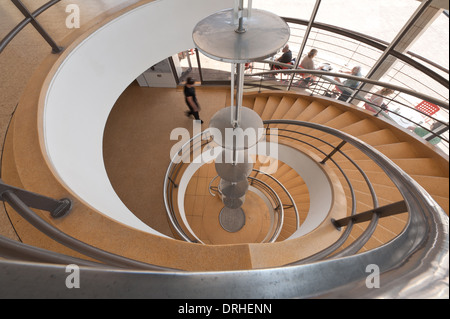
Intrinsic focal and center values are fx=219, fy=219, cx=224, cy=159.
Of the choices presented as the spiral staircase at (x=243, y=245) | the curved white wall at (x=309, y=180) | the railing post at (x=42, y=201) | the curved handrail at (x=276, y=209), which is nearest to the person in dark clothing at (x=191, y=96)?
the curved white wall at (x=309, y=180)

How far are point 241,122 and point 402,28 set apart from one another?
11.9 ft

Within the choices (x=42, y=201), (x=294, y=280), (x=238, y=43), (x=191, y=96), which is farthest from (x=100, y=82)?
(x=294, y=280)

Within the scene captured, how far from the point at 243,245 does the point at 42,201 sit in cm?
131

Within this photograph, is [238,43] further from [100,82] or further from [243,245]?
[100,82]

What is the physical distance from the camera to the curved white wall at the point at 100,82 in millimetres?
2205

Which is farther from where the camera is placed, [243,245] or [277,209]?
[277,209]

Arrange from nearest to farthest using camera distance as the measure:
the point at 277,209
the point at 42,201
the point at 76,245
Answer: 1. the point at 76,245
2. the point at 42,201
3. the point at 277,209

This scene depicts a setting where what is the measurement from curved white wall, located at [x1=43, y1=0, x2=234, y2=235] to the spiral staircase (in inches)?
7.1

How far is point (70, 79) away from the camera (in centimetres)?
263

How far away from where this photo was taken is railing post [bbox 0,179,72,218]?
1.15 meters

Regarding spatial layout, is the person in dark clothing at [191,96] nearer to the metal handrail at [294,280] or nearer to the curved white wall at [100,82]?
the curved white wall at [100,82]

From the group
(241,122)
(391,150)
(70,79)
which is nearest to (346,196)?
(391,150)

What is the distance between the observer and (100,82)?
10.8ft

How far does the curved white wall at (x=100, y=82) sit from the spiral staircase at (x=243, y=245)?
18cm
